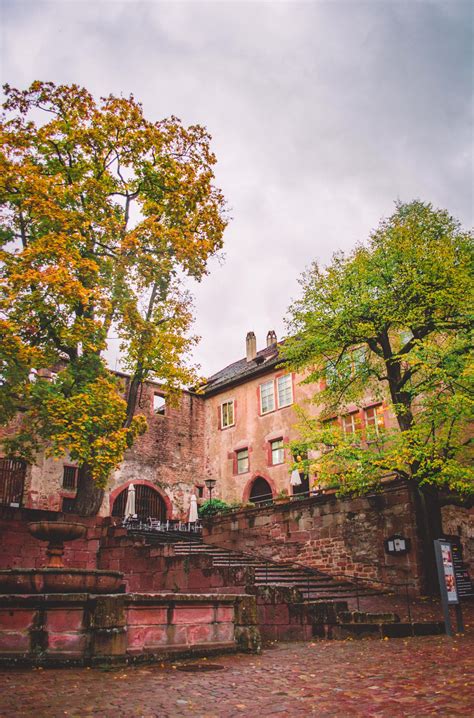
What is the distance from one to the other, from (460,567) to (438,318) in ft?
22.2

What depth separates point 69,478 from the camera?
2464cm

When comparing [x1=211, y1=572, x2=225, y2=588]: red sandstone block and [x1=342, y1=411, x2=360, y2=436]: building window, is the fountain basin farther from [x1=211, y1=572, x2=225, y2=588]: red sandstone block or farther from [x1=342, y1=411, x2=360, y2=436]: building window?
[x1=342, y1=411, x2=360, y2=436]: building window

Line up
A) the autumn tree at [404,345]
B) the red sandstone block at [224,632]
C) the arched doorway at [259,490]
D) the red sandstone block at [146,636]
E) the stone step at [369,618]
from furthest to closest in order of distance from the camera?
the arched doorway at [259,490]
the autumn tree at [404,345]
the stone step at [369,618]
the red sandstone block at [224,632]
the red sandstone block at [146,636]

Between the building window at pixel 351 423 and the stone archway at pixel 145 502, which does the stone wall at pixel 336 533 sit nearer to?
the building window at pixel 351 423

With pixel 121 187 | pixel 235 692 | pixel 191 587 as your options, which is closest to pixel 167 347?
pixel 121 187

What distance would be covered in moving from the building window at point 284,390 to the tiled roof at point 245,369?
0.82 m

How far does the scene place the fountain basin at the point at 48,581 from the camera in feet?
24.4

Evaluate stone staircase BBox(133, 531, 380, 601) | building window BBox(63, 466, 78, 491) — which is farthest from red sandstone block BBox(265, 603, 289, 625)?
building window BBox(63, 466, 78, 491)

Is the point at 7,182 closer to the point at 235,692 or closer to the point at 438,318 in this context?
the point at 438,318

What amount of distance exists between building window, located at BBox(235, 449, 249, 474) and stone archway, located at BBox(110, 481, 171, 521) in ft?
12.9

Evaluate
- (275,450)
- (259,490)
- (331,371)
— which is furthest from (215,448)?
(331,371)

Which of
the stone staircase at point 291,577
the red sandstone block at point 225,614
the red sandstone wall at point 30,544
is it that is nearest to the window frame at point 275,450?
the stone staircase at point 291,577

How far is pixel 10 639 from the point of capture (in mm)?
6812

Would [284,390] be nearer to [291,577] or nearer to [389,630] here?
[291,577]
